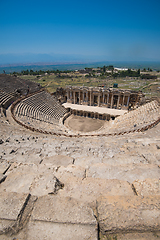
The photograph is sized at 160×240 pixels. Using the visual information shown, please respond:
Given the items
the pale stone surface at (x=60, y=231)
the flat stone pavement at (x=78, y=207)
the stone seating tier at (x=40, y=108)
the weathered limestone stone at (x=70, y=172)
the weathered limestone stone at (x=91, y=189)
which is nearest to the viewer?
the pale stone surface at (x=60, y=231)

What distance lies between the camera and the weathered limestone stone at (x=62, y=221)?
11.5 ft

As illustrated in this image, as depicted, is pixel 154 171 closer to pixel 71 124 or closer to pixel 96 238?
pixel 96 238

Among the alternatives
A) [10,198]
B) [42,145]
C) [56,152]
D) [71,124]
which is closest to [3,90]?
[71,124]

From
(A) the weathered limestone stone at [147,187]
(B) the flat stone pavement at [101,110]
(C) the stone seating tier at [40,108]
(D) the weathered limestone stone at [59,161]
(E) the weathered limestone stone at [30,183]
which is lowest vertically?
(B) the flat stone pavement at [101,110]

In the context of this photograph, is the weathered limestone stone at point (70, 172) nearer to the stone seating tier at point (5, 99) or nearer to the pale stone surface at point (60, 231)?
the pale stone surface at point (60, 231)

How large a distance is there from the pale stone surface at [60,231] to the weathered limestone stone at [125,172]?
2.89 metres

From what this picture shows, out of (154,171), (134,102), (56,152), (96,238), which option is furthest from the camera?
(134,102)

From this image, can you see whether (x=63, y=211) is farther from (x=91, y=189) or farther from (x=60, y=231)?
(x=91, y=189)

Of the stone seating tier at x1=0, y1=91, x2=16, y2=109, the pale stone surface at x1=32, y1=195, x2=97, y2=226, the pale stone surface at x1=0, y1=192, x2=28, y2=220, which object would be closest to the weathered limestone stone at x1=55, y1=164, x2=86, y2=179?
the pale stone surface at x1=32, y1=195, x2=97, y2=226

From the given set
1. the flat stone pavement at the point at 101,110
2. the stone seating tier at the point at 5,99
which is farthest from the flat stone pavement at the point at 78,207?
the flat stone pavement at the point at 101,110

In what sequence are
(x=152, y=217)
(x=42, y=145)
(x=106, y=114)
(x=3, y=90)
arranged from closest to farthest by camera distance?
(x=152, y=217)
(x=42, y=145)
(x=3, y=90)
(x=106, y=114)

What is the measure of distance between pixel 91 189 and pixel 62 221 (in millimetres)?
1623

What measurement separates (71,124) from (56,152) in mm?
22676

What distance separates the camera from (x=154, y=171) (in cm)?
629
